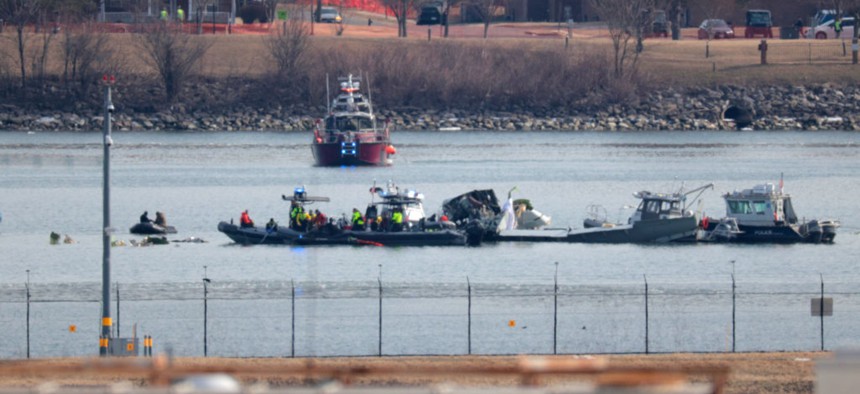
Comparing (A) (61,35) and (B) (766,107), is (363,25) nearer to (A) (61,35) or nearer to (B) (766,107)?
(A) (61,35)

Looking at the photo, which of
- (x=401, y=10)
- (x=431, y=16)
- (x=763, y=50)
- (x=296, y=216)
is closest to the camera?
(x=296, y=216)

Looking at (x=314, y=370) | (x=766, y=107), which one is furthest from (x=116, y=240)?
(x=766, y=107)

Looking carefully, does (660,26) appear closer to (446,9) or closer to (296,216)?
(446,9)

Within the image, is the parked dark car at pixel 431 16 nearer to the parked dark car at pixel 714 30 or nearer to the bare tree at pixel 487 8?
the bare tree at pixel 487 8

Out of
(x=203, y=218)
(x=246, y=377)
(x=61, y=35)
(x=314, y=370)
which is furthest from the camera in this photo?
(x=61, y=35)

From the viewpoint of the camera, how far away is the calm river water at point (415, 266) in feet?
154

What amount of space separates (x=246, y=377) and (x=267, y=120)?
114753 mm

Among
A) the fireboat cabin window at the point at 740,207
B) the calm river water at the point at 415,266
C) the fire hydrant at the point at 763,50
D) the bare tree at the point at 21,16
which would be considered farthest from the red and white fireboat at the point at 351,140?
the fire hydrant at the point at 763,50

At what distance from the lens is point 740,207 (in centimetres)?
7369

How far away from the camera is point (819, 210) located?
88.4 metres

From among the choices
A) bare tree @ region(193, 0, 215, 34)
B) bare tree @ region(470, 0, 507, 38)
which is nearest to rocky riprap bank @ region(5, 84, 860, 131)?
bare tree @ region(193, 0, 215, 34)

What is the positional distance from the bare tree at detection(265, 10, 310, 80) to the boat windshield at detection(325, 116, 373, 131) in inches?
1694

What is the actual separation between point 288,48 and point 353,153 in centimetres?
4438

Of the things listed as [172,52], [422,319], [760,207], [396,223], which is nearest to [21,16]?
[172,52]
